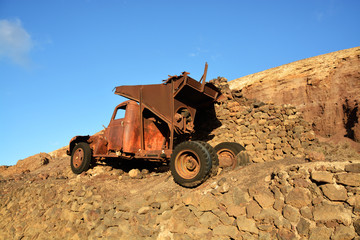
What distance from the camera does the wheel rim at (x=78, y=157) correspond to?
8853 mm

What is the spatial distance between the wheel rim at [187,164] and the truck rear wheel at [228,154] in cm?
138

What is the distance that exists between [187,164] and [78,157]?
5.26 m

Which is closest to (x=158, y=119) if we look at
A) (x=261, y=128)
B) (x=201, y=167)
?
(x=201, y=167)

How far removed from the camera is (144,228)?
4922 mm

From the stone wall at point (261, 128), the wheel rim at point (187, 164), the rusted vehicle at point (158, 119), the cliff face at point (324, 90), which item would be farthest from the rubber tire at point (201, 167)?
the cliff face at point (324, 90)

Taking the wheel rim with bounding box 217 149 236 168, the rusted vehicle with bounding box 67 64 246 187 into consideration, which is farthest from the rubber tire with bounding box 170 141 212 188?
the wheel rim with bounding box 217 149 236 168

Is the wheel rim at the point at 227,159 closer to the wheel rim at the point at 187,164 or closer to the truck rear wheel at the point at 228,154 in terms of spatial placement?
the truck rear wheel at the point at 228,154

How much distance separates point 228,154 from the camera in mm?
7102

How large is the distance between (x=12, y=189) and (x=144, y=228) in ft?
25.3

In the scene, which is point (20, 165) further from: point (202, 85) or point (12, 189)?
point (202, 85)

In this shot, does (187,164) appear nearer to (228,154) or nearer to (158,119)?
(228,154)

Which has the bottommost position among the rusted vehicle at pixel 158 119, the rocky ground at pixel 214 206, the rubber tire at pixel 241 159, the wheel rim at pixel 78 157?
the rocky ground at pixel 214 206

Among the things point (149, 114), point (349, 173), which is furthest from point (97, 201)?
point (349, 173)

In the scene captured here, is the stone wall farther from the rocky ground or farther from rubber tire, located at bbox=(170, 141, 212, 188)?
rubber tire, located at bbox=(170, 141, 212, 188)
